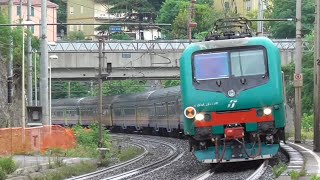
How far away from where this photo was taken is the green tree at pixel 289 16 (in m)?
72.3

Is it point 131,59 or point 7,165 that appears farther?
point 131,59

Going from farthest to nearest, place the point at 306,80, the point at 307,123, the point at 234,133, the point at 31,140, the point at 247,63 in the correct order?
1. the point at 306,80
2. the point at 307,123
3. the point at 31,140
4. the point at 247,63
5. the point at 234,133

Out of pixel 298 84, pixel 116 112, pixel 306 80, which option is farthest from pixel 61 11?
pixel 298 84

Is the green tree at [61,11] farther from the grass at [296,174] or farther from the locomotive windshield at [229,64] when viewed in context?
the grass at [296,174]

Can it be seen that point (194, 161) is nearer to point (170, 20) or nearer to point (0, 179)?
point (0, 179)

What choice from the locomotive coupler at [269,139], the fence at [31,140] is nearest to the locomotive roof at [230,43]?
the locomotive coupler at [269,139]

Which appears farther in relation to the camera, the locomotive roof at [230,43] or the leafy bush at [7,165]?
the leafy bush at [7,165]

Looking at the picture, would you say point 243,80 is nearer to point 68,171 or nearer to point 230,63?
point 230,63

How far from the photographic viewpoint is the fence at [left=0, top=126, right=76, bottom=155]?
28406 mm

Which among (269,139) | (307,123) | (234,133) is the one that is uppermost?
(234,133)

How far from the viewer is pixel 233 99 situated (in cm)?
1841

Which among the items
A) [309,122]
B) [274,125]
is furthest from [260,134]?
[309,122]

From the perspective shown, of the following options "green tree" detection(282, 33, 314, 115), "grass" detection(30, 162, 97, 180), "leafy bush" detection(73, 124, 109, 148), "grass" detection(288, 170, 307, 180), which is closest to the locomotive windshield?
"grass" detection(288, 170, 307, 180)

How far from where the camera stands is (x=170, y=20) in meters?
92.1
